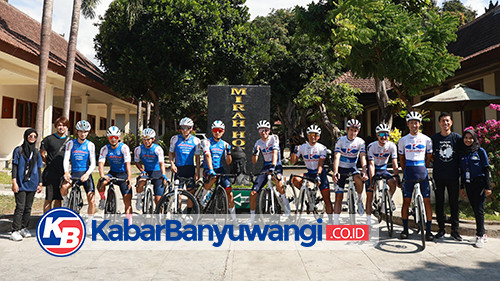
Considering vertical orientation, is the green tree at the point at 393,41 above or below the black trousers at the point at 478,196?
above

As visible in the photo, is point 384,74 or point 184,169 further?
point 384,74

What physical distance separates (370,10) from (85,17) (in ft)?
49.5

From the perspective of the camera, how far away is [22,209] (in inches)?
246

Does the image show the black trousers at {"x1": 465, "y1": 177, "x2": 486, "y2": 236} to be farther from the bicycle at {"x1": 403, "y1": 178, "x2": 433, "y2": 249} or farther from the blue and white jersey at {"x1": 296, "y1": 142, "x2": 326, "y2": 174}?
the blue and white jersey at {"x1": 296, "y1": 142, "x2": 326, "y2": 174}

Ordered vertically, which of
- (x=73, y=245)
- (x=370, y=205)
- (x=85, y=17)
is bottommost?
(x=73, y=245)

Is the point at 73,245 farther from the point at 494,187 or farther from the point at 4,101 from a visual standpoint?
the point at 4,101

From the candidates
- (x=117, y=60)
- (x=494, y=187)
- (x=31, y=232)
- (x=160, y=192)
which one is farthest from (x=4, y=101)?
(x=494, y=187)

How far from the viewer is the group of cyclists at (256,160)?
629 centimetres

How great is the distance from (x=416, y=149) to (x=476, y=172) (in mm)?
996

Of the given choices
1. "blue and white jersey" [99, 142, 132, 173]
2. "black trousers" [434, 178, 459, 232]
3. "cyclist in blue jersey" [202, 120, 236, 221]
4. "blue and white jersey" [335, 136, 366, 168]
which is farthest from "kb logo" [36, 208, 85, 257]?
"black trousers" [434, 178, 459, 232]

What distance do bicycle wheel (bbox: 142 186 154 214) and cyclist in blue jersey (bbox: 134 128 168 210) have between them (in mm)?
97

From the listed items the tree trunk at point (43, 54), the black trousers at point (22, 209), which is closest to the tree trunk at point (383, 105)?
the black trousers at point (22, 209)

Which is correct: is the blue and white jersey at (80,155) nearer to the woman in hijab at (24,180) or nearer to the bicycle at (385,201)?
the woman in hijab at (24,180)

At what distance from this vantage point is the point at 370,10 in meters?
10.6
